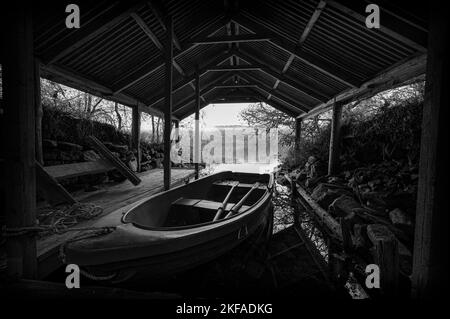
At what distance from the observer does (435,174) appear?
1.86 meters

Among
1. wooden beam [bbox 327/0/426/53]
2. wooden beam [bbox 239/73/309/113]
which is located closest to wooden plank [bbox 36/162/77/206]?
wooden beam [bbox 327/0/426/53]

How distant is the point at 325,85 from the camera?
6742mm

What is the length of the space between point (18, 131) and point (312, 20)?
5.18 meters

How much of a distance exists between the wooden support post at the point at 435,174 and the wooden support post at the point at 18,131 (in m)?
3.73

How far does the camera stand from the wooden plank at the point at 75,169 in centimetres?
389

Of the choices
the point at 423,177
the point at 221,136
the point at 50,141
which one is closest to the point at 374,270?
the point at 423,177

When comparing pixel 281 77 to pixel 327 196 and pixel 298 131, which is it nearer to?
pixel 327 196

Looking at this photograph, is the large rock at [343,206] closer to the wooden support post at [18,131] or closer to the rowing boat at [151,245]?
the rowing boat at [151,245]

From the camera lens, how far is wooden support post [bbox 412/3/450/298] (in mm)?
1823

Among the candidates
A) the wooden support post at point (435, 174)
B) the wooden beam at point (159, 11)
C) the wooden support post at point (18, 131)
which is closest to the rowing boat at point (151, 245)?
the wooden support post at point (18, 131)

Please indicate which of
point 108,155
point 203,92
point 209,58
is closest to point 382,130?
point 209,58
